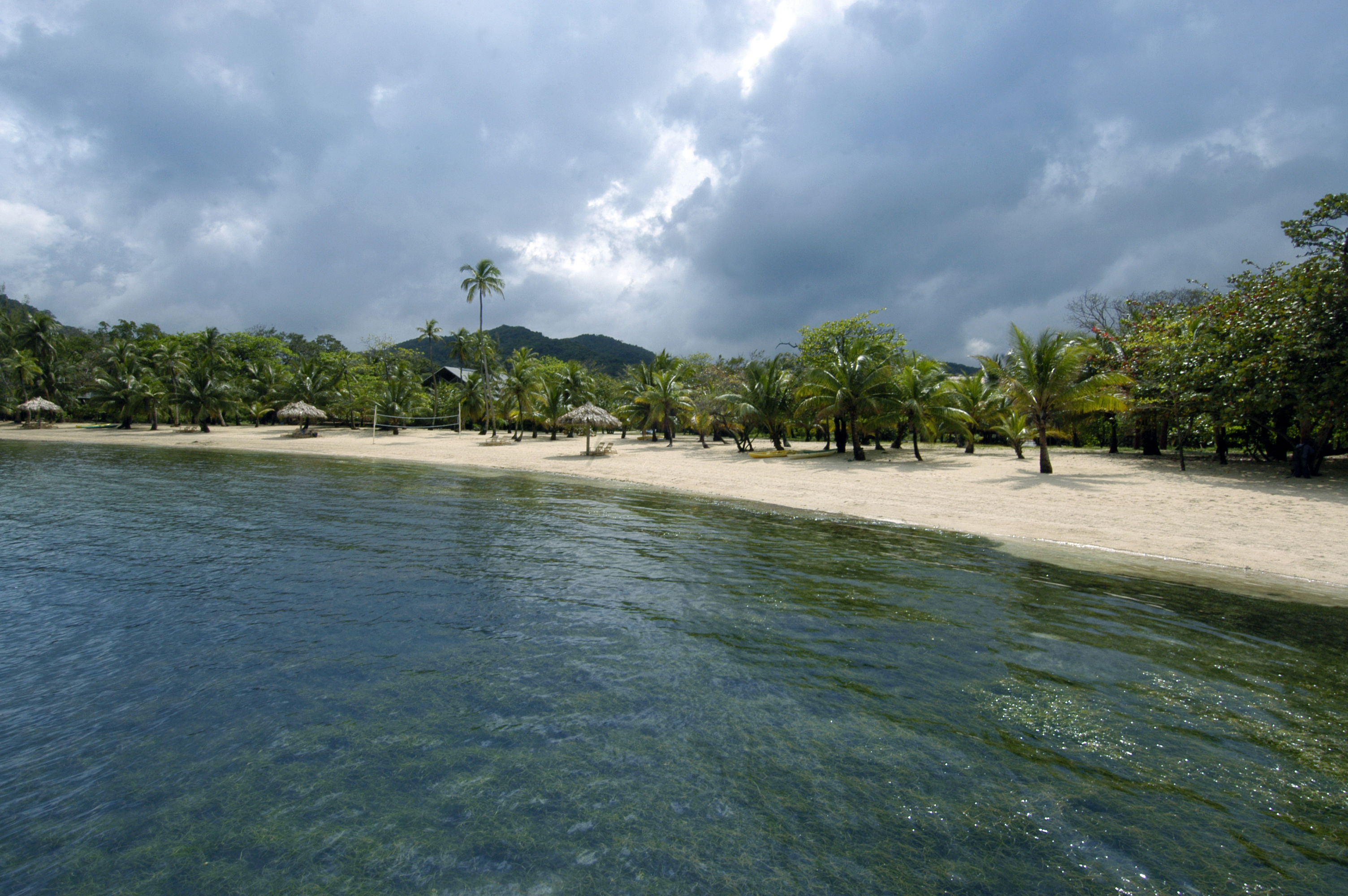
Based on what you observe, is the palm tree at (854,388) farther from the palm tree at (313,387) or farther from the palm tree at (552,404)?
the palm tree at (313,387)

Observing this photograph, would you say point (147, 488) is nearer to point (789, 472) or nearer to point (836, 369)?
point (789, 472)

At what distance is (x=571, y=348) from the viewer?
133 meters

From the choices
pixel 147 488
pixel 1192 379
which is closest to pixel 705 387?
pixel 1192 379

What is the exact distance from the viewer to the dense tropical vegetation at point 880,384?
18.1 metres

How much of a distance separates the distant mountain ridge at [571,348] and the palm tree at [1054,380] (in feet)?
302

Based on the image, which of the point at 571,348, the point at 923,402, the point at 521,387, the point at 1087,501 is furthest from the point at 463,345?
the point at 571,348

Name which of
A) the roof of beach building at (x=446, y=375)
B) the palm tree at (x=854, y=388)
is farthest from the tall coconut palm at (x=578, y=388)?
the palm tree at (x=854, y=388)

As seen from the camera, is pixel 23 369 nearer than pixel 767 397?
No

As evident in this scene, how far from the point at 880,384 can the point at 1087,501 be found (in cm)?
1106

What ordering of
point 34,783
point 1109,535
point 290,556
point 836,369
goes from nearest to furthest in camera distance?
point 34,783 < point 290,556 < point 1109,535 < point 836,369

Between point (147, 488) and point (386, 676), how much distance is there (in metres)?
20.3

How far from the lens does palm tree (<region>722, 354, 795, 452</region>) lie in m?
30.6

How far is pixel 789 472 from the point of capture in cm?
2392

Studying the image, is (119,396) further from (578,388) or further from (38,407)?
(578,388)
